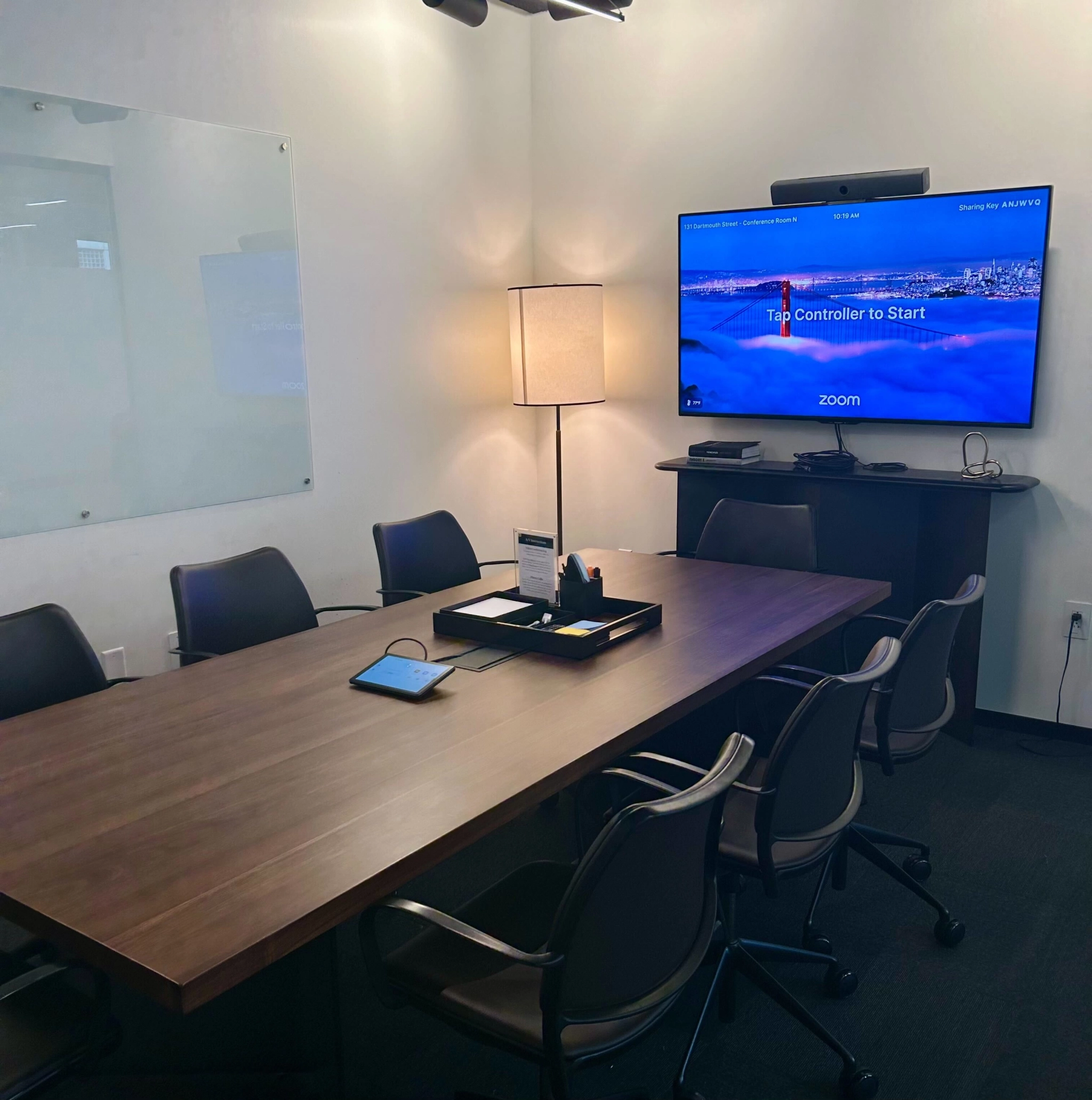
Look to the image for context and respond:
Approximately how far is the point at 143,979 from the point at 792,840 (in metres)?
1.47

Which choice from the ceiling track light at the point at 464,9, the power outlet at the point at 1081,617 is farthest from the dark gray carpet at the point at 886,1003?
the ceiling track light at the point at 464,9

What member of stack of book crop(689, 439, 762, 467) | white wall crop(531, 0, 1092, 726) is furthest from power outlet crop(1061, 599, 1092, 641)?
stack of book crop(689, 439, 762, 467)

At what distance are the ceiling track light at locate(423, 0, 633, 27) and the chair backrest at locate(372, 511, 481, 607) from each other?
189cm

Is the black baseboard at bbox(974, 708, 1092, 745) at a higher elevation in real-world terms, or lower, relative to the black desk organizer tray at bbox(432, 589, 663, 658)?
lower

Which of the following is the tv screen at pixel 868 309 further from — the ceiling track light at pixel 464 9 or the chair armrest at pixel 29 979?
the chair armrest at pixel 29 979

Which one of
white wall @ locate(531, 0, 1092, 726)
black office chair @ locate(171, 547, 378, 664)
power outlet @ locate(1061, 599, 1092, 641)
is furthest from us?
power outlet @ locate(1061, 599, 1092, 641)

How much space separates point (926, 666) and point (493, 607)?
4.22 ft

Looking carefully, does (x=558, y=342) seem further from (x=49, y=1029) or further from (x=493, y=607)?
(x=49, y=1029)

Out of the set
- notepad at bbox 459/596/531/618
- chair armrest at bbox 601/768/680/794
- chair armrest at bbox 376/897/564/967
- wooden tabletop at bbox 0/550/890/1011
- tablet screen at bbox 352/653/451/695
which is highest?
notepad at bbox 459/596/531/618

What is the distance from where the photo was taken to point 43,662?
9.16 ft

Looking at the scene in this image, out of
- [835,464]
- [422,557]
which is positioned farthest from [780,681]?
[835,464]

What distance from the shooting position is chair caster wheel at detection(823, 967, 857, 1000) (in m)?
2.67

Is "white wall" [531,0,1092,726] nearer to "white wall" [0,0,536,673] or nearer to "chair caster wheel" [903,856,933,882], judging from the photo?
"white wall" [0,0,536,673]

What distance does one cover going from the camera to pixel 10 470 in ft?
11.5
